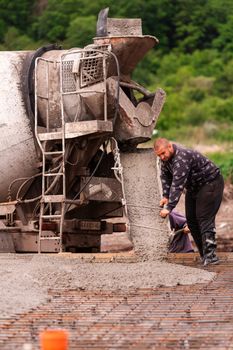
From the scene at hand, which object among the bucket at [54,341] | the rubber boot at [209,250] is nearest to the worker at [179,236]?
the rubber boot at [209,250]

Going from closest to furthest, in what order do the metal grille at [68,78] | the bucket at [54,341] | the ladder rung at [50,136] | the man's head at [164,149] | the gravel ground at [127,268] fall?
1. the bucket at [54,341]
2. the gravel ground at [127,268]
3. the man's head at [164,149]
4. the ladder rung at [50,136]
5. the metal grille at [68,78]

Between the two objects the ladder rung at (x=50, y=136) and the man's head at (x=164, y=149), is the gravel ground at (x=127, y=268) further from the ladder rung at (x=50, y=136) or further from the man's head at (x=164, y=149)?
the man's head at (x=164, y=149)

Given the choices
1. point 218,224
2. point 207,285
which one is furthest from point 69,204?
point 218,224

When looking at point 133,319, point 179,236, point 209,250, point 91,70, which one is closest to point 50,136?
point 91,70

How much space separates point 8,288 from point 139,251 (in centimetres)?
257

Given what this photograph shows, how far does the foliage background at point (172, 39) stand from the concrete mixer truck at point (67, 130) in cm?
2140

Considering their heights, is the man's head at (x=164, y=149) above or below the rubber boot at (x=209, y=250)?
above

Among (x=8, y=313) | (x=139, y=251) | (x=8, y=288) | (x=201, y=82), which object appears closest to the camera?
(x=8, y=313)

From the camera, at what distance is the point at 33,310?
822cm

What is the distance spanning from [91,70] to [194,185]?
1.71m

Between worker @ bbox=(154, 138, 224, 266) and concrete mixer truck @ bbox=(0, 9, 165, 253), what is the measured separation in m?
0.79

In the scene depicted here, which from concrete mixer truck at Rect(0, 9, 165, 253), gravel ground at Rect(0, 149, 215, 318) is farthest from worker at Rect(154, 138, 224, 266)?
concrete mixer truck at Rect(0, 9, 165, 253)

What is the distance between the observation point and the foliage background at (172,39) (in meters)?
37.3

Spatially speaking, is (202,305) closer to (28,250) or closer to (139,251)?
(139,251)
